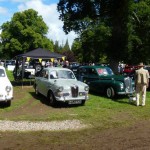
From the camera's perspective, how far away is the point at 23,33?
2857 inches

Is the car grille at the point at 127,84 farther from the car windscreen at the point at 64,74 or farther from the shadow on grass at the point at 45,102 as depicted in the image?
the shadow on grass at the point at 45,102

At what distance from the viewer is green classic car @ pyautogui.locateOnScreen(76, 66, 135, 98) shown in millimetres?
17047

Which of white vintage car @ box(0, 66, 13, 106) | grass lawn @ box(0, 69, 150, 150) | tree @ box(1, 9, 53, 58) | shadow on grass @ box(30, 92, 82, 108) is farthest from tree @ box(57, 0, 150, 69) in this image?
tree @ box(1, 9, 53, 58)

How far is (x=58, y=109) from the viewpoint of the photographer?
14258 mm

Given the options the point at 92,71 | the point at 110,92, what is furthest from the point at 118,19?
the point at 110,92

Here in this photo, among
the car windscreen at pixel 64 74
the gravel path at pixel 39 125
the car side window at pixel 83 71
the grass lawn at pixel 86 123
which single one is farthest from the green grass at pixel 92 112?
the car side window at pixel 83 71

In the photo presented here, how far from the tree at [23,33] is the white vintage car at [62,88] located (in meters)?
57.4

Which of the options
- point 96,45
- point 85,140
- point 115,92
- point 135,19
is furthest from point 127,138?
point 96,45

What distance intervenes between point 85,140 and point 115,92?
343 inches

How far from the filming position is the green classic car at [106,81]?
17047 mm

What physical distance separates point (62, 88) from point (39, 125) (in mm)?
3631

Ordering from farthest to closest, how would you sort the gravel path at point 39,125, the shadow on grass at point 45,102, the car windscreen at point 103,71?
the car windscreen at point 103,71 → the shadow on grass at point 45,102 → the gravel path at point 39,125

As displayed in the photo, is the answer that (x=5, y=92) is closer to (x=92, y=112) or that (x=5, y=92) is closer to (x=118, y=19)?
(x=92, y=112)

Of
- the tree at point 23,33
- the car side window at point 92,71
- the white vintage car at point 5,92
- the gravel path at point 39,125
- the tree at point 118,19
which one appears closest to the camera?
the gravel path at point 39,125
